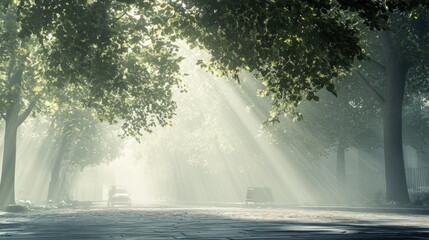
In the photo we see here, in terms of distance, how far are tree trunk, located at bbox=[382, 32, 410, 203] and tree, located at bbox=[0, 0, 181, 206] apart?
1091 cm

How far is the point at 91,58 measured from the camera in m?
18.2

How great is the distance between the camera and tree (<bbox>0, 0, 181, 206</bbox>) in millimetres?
16562

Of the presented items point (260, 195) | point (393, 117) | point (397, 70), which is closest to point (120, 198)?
point (260, 195)

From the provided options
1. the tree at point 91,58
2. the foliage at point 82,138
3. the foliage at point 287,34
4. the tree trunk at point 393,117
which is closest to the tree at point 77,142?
the foliage at point 82,138

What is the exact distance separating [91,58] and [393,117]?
54.5ft

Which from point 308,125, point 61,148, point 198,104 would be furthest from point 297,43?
point 61,148

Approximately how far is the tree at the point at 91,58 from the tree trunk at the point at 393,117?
35.8 feet

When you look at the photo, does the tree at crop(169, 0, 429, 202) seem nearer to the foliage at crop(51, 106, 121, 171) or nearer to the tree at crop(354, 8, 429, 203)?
the tree at crop(354, 8, 429, 203)

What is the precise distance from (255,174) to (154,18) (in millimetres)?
37477

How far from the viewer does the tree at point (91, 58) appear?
16.6 m

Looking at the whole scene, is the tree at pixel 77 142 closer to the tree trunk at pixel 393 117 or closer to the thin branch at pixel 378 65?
the thin branch at pixel 378 65

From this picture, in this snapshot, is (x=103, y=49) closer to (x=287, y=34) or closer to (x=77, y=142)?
(x=287, y=34)

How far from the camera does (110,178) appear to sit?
15800cm

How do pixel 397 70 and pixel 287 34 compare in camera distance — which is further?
pixel 397 70
